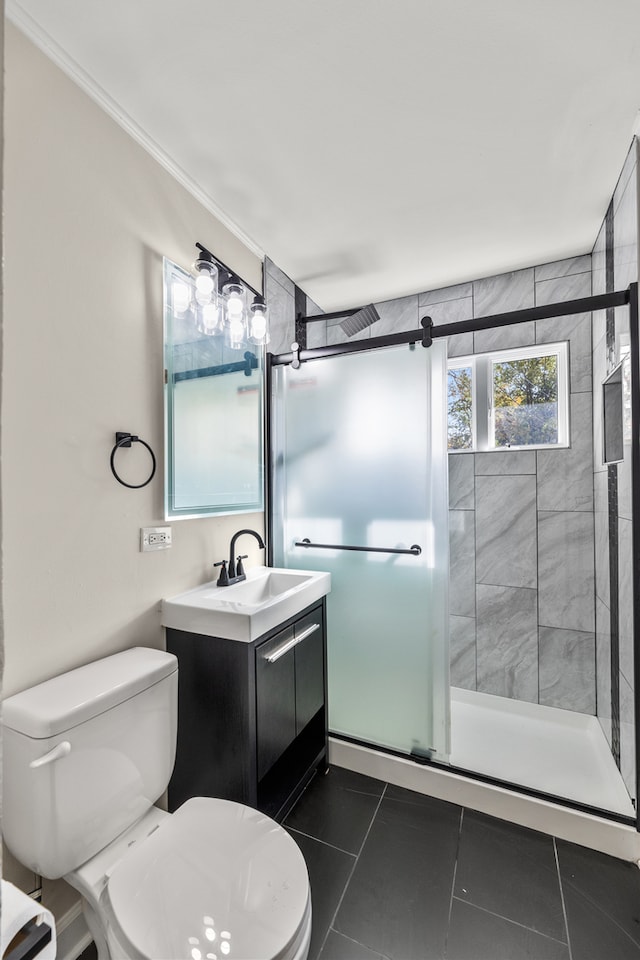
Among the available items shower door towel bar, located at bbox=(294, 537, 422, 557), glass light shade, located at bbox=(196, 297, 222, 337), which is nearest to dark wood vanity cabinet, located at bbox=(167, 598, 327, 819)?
shower door towel bar, located at bbox=(294, 537, 422, 557)

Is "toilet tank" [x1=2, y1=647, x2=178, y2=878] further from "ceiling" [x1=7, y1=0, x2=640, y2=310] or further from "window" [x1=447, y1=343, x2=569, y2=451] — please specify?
"window" [x1=447, y1=343, x2=569, y2=451]

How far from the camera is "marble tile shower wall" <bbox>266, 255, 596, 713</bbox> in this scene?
235cm

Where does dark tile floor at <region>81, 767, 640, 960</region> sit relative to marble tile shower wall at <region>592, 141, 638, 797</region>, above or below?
below

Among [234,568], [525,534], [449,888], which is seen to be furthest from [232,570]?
[525,534]

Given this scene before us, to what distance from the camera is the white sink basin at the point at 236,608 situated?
1.48m

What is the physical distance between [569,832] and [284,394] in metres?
2.06

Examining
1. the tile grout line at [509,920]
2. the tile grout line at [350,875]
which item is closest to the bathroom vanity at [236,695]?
the tile grout line at [350,875]

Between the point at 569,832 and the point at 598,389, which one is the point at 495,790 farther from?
the point at 598,389

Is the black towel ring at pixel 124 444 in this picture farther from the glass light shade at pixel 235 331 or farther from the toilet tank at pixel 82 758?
the glass light shade at pixel 235 331

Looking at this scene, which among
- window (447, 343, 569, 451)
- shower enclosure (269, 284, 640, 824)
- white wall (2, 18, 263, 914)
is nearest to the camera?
white wall (2, 18, 263, 914)

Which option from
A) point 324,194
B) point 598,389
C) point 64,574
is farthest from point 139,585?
point 598,389

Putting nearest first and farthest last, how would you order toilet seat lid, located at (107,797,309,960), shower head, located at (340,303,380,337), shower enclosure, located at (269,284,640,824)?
toilet seat lid, located at (107,797,309,960)
shower enclosure, located at (269,284,640,824)
shower head, located at (340,303,380,337)

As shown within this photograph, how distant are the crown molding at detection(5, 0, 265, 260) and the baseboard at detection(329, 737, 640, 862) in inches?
92.3

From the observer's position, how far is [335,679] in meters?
2.12
